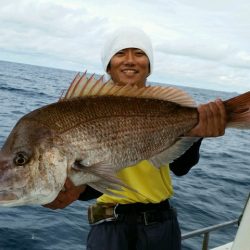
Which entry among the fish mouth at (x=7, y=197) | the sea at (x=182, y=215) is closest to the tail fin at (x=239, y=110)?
the fish mouth at (x=7, y=197)

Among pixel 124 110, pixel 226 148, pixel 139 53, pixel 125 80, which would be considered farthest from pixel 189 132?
pixel 226 148

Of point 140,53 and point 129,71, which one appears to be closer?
point 129,71

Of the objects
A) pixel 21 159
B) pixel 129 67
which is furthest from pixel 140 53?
pixel 21 159

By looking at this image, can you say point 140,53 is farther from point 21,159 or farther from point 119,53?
point 21,159

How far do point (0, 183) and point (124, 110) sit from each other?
1.04 metres

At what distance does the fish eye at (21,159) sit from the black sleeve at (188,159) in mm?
1663

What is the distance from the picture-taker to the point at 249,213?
3162mm

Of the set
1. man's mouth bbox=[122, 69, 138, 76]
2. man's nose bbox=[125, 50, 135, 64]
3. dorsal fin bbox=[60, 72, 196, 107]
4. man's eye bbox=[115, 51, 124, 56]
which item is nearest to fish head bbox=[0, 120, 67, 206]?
dorsal fin bbox=[60, 72, 196, 107]

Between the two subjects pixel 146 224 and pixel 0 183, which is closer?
pixel 0 183

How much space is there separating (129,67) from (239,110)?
133 cm

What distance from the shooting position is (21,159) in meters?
2.88

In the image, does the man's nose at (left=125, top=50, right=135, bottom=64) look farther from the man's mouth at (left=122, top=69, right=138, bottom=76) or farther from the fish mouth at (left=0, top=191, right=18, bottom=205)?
the fish mouth at (left=0, top=191, right=18, bottom=205)

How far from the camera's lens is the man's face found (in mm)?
4090

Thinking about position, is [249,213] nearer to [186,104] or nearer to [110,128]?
[186,104]
